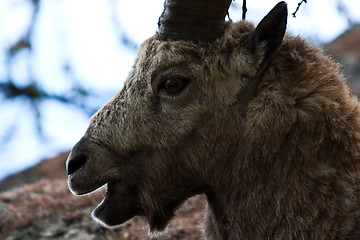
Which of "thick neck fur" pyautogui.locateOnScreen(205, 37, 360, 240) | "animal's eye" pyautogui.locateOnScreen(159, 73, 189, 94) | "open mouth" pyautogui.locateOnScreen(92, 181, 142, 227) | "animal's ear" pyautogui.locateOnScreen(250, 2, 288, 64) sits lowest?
"open mouth" pyautogui.locateOnScreen(92, 181, 142, 227)

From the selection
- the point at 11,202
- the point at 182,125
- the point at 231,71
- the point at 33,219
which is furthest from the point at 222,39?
the point at 11,202

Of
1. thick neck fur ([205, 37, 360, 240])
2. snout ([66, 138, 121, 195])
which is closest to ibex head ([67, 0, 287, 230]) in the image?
snout ([66, 138, 121, 195])

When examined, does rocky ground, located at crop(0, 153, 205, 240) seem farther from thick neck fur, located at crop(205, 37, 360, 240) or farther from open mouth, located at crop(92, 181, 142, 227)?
thick neck fur, located at crop(205, 37, 360, 240)

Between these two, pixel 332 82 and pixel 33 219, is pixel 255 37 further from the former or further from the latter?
pixel 33 219

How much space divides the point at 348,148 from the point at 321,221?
56 centimetres

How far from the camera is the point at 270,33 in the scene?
4.10m

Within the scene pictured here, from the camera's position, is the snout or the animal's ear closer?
the animal's ear

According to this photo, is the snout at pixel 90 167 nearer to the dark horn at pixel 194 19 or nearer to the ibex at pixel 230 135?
the ibex at pixel 230 135

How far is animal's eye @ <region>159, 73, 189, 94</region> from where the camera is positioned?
4.22 m

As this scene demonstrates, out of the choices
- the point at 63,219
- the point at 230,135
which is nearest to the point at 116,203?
the point at 230,135

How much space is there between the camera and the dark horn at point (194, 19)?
4.22 m

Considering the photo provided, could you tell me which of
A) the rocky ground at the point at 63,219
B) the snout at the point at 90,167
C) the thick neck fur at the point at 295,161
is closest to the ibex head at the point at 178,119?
the snout at the point at 90,167

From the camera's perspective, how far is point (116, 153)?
421 cm

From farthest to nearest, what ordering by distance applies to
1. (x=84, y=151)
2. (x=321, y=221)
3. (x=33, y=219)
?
(x=33, y=219), (x=84, y=151), (x=321, y=221)
